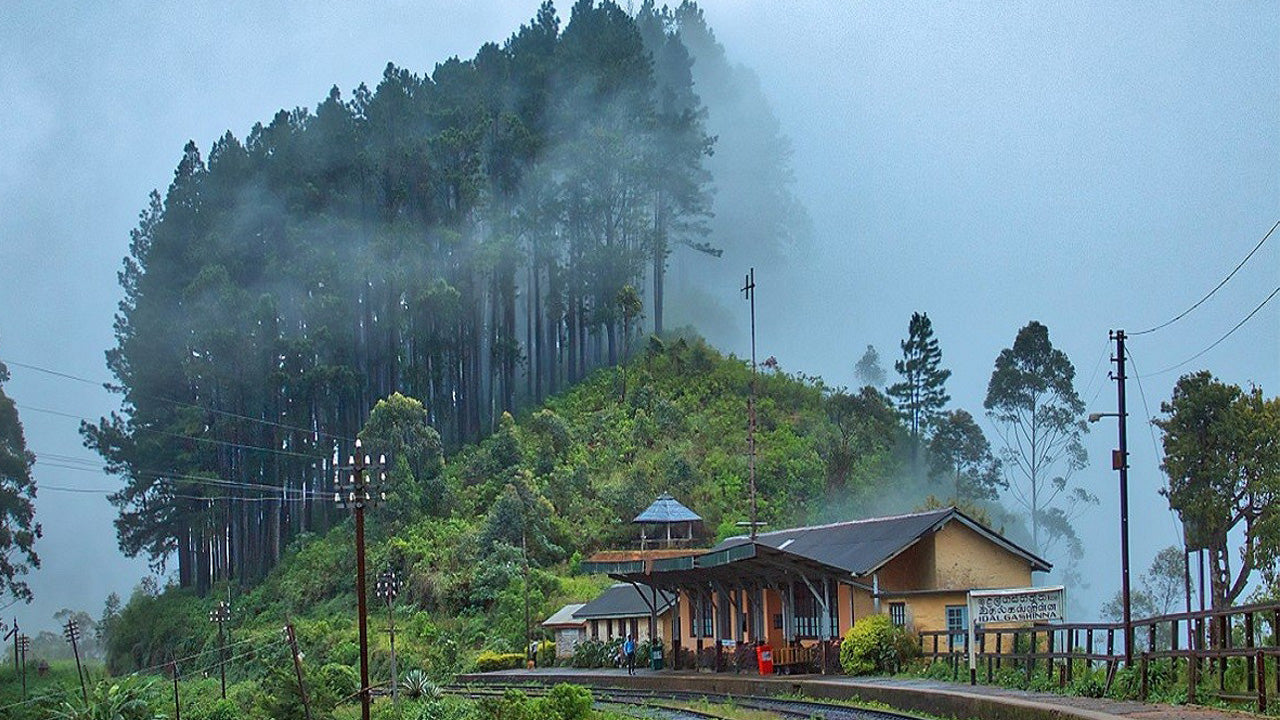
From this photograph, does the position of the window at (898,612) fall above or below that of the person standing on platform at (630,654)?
above

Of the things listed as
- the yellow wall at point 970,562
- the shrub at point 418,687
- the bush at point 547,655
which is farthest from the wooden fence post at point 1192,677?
the bush at point 547,655

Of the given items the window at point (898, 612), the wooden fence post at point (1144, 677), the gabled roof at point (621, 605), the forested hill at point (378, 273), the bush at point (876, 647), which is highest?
the forested hill at point (378, 273)

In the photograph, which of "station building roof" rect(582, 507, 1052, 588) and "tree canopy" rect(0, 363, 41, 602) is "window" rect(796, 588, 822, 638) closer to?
"station building roof" rect(582, 507, 1052, 588)

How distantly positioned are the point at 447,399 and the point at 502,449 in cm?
1044

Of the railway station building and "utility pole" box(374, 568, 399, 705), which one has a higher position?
the railway station building

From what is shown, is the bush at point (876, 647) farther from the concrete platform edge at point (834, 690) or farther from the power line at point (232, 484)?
the power line at point (232, 484)

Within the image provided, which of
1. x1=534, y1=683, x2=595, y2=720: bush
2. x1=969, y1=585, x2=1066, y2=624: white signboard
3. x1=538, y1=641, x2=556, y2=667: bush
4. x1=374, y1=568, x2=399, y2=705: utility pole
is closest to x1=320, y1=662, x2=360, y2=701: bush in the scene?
x1=374, y1=568, x2=399, y2=705: utility pole

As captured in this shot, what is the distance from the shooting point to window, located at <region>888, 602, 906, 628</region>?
3199cm

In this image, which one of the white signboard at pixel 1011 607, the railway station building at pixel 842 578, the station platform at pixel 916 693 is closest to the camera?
the station platform at pixel 916 693

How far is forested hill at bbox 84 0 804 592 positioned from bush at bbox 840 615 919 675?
4555 cm

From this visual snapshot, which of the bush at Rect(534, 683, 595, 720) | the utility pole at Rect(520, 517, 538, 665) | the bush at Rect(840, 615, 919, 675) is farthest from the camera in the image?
the utility pole at Rect(520, 517, 538, 665)

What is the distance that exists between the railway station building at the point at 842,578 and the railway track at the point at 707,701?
3.30 meters

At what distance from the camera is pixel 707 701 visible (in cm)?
2858

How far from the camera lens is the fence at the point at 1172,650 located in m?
16.7
